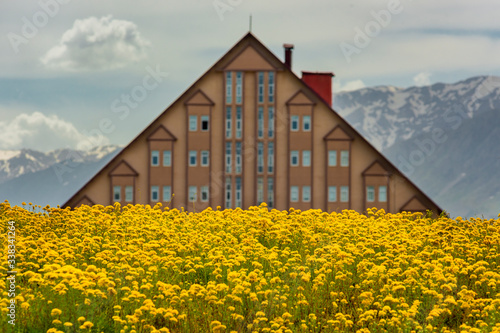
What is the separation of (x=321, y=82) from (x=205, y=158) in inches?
494

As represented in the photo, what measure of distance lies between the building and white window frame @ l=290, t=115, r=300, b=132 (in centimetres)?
8

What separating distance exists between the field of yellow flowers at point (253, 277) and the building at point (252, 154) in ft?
107

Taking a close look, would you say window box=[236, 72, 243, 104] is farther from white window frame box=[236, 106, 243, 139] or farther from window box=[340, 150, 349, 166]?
window box=[340, 150, 349, 166]

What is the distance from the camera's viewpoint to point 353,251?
1519cm

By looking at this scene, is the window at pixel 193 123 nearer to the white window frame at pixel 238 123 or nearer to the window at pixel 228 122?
the window at pixel 228 122

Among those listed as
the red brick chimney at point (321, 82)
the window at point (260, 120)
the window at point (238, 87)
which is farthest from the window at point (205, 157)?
the red brick chimney at point (321, 82)

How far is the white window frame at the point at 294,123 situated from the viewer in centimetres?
5156

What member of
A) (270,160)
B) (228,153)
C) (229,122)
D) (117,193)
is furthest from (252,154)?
(117,193)

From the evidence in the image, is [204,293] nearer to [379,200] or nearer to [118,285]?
[118,285]

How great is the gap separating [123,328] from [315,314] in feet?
12.4

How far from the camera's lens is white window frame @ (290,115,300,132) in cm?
5156

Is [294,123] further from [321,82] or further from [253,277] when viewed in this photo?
[253,277]

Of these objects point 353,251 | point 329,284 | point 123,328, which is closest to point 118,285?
point 123,328

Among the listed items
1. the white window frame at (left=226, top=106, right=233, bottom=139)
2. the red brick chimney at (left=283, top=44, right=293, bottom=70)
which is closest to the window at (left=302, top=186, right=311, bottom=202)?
the white window frame at (left=226, top=106, right=233, bottom=139)
